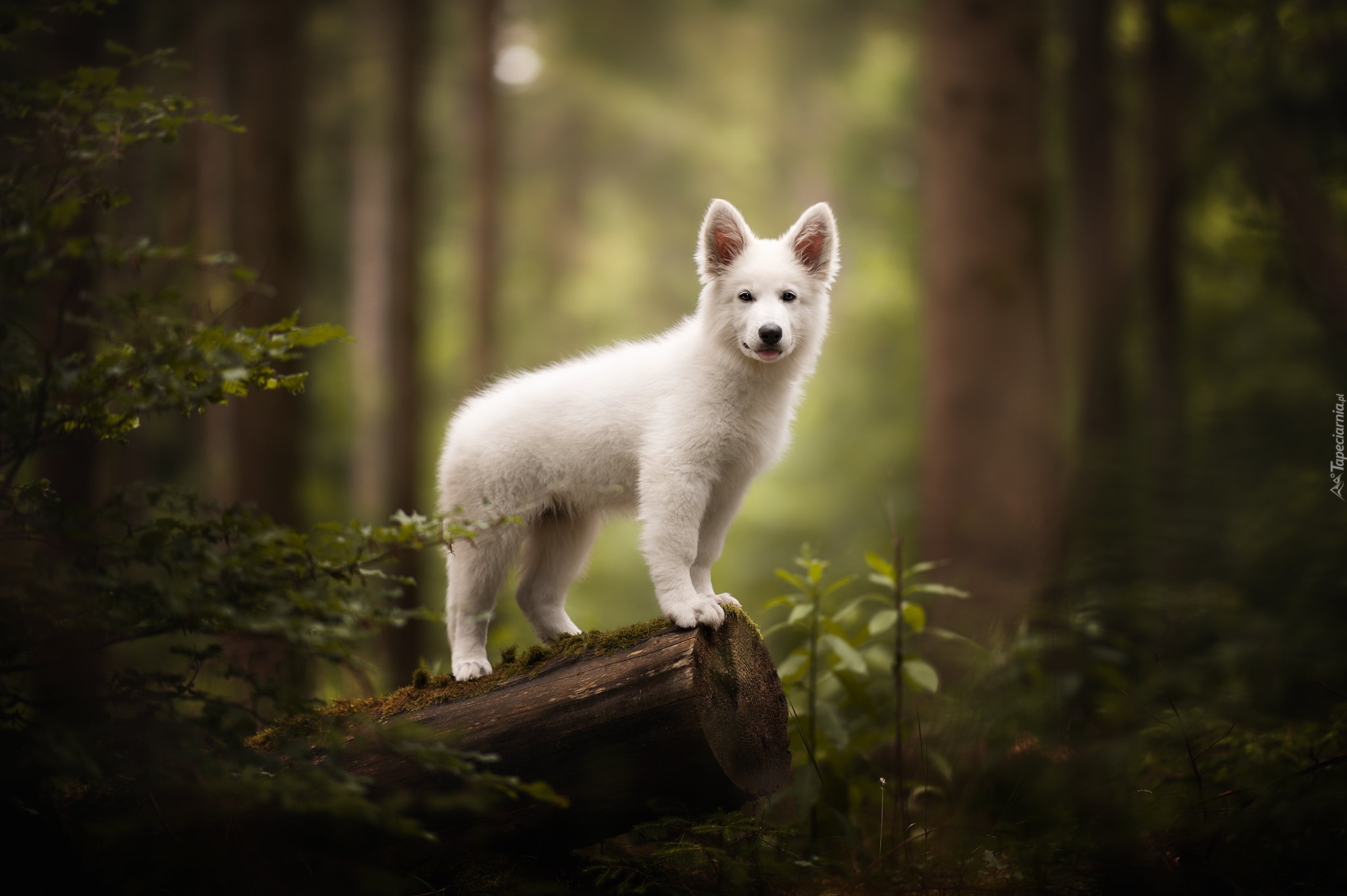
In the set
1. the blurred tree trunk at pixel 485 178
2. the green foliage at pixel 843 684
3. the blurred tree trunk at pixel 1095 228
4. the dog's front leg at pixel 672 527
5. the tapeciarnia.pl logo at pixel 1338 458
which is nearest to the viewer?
the dog's front leg at pixel 672 527

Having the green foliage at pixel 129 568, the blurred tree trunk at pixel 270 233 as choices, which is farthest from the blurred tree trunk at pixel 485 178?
the green foliage at pixel 129 568

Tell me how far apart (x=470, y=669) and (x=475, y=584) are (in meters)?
0.42

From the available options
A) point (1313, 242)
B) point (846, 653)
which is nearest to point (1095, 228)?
point (1313, 242)

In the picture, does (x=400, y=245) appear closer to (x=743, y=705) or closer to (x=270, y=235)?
(x=270, y=235)

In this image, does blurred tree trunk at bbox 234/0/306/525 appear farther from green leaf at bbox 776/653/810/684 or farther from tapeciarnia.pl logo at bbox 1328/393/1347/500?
tapeciarnia.pl logo at bbox 1328/393/1347/500

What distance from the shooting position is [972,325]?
25.2 feet

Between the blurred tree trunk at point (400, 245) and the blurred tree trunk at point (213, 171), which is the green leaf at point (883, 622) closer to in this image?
the blurred tree trunk at point (400, 245)

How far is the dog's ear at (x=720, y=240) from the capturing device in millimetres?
4227

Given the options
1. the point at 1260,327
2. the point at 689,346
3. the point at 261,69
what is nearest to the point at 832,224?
the point at 689,346

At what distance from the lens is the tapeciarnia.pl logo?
224 inches

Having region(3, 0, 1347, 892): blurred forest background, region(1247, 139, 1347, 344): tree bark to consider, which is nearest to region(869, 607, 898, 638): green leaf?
region(3, 0, 1347, 892): blurred forest background

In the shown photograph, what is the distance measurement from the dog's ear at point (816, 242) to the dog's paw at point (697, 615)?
170 cm

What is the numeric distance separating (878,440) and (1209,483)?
7.81m

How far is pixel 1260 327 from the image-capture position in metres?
11.2
